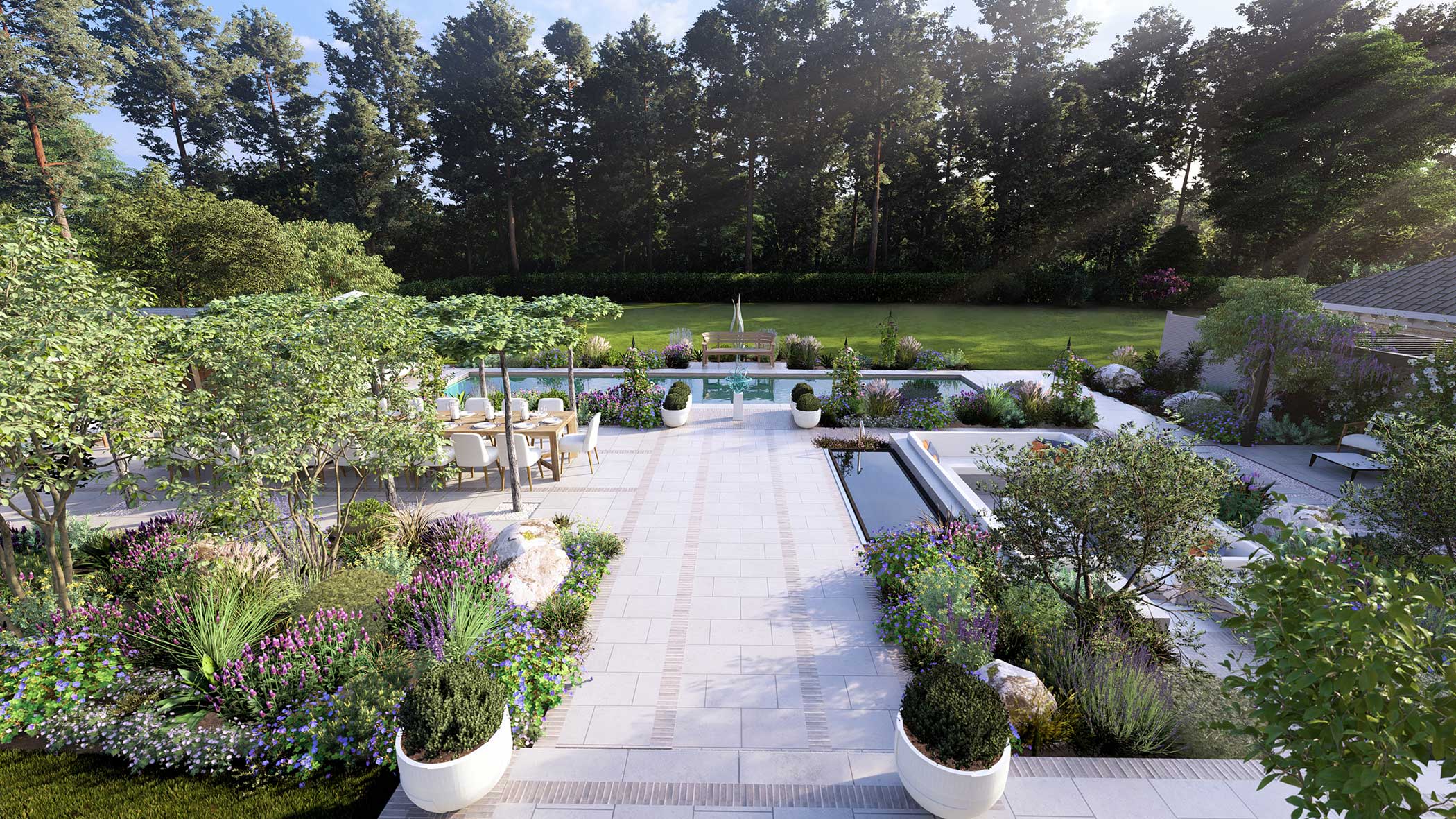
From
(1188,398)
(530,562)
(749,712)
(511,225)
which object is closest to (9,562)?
(530,562)

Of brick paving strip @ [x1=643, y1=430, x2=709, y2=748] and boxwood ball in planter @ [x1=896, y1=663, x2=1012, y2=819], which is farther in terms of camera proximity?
brick paving strip @ [x1=643, y1=430, x2=709, y2=748]

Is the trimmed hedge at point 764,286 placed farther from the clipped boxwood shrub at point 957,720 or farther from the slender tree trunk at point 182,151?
the clipped boxwood shrub at point 957,720

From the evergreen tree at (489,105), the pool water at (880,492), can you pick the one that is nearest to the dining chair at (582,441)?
the pool water at (880,492)

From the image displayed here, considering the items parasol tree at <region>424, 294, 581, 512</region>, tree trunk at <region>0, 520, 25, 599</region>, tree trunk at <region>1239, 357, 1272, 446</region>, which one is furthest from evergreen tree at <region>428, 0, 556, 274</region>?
tree trunk at <region>1239, 357, 1272, 446</region>

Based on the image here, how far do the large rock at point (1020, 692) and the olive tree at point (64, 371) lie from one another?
6.12 m

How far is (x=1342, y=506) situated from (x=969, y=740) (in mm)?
7587

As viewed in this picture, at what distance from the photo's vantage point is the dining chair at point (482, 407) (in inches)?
397

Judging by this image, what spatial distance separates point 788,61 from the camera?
101 ft

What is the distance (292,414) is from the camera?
5.04 m

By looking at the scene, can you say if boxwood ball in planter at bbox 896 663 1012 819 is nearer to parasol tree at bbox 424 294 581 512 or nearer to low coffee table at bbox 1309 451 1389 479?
parasol tree at bbox 424 294 581 512

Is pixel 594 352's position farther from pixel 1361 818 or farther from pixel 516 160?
pixel 516 160

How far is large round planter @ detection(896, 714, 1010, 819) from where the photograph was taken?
336cm

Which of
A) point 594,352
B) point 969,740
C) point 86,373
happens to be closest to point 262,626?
point 86,373

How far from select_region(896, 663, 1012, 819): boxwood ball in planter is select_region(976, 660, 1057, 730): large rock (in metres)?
0.70
